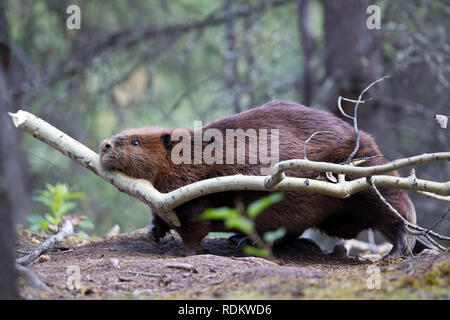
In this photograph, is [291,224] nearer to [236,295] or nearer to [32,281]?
[236,295]

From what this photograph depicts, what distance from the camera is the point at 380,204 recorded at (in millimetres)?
4930

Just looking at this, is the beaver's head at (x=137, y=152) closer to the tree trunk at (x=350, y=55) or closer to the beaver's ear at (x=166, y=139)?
the beaver's ear at (x=166, y=139)

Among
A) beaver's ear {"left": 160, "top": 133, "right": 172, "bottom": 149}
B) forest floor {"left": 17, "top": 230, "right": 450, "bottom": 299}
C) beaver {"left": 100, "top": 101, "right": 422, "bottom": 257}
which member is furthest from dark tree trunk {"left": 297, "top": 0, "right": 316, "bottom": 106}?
forest floor {"left": 17, "top": 230, "right": 450, "bottom": 299}

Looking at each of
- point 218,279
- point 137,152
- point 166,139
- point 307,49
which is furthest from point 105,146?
point 307,49

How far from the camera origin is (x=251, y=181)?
3752 millimetres

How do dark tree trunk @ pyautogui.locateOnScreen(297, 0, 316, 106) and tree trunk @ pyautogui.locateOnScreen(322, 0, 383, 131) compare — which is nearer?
dark tree trunk @ pyautogui.locateOnScreen(297, 0, 316, 106)

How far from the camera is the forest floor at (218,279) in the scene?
293cm

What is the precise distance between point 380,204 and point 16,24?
8789mm

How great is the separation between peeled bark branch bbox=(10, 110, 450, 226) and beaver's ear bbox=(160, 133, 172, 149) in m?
0.57

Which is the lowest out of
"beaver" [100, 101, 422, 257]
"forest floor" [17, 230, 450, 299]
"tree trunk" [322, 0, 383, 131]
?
"forest floor" [17, 230, 450, 299]

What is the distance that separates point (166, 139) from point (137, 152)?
14.0 inches

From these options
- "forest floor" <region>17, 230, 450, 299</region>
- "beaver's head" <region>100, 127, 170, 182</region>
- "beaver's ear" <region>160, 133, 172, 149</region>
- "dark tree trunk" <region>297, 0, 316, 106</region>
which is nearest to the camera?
"forest floor" <region>17, 230, 450, 299</region>

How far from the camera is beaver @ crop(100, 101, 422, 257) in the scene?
191 inches

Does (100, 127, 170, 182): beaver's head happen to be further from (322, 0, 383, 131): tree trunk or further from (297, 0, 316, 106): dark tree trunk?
(322, 0, 383, 131): tree trunk
